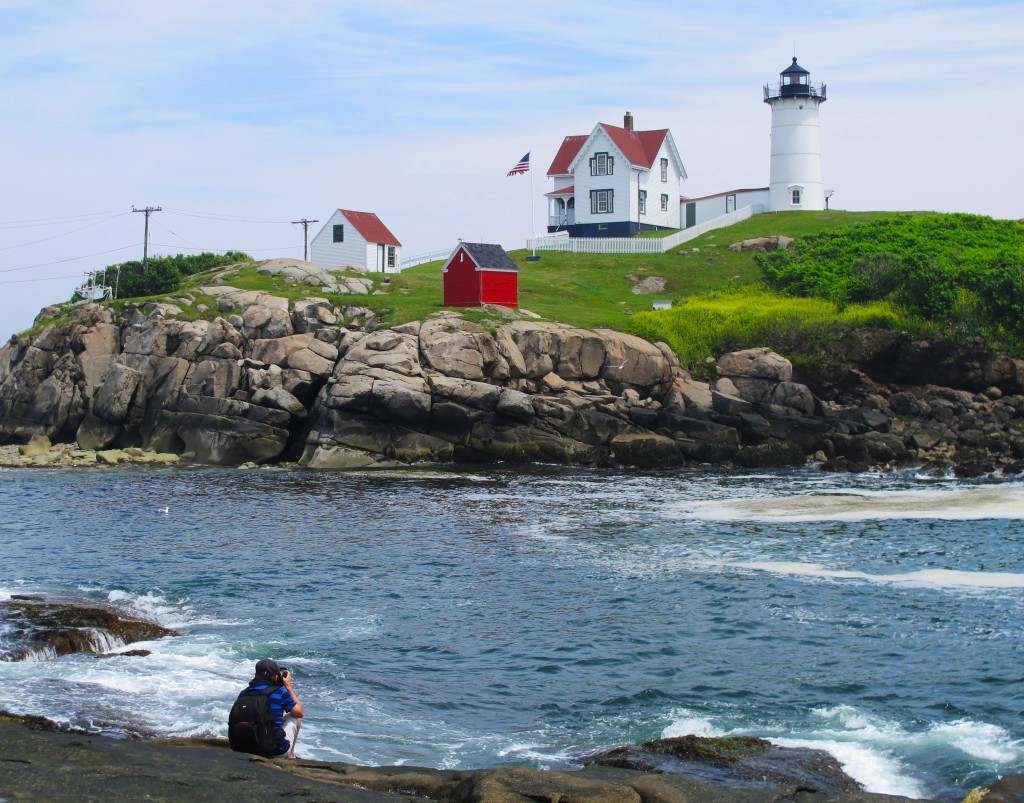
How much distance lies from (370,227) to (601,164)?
1984 cm

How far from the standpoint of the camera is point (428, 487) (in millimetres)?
39719

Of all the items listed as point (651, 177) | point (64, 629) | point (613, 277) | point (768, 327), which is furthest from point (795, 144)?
point (64, 629)

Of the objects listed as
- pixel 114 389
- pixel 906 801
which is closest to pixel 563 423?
pixel 114 389

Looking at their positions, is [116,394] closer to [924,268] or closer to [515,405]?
[515,405]

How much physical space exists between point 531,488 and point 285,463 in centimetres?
1338

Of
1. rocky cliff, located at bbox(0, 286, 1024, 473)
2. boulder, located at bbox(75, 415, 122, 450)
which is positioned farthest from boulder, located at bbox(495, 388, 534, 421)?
boulder, located at bbox(75, 415, 122, 450)

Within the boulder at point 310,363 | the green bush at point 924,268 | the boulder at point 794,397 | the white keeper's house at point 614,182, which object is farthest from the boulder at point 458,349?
the white keeper's house at point 614,182

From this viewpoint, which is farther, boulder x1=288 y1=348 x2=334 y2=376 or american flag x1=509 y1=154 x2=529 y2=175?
american flag x1=509 y1=154 x2=529 y2=175

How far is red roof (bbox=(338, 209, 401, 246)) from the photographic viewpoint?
72.8 meters

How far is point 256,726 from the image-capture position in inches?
504

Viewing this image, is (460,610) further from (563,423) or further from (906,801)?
(563,423)

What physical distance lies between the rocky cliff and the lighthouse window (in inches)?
1252

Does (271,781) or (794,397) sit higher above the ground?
(794,397)

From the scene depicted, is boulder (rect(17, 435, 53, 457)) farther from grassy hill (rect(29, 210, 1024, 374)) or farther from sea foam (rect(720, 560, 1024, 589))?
sea foam (rect(720, 560, 1024, 589))
